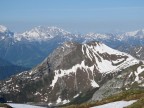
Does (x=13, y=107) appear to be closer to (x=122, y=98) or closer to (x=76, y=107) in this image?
(x=76, y=107)

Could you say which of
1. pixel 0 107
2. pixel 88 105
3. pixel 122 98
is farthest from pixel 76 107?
pixel 0 107

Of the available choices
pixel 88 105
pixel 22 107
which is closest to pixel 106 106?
pixel 88 105

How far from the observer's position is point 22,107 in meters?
44.9

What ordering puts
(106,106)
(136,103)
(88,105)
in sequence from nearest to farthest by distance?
1. (136,103)
2. (106,106)
3. (88,105)

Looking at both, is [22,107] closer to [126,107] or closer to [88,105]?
[88,105]

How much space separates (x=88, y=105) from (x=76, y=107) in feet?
5.05

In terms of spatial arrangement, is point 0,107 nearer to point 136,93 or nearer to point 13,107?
point 13,107

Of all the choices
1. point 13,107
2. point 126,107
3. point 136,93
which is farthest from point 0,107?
point 136,93

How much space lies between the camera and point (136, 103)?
39.6 m

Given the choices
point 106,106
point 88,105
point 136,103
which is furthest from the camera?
point 88,105

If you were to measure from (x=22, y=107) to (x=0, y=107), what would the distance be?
3.05 metres

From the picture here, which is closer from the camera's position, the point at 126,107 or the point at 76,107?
the point at 126,107

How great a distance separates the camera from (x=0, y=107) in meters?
42.7

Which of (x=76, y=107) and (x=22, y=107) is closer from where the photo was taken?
(x=22, y=107)
